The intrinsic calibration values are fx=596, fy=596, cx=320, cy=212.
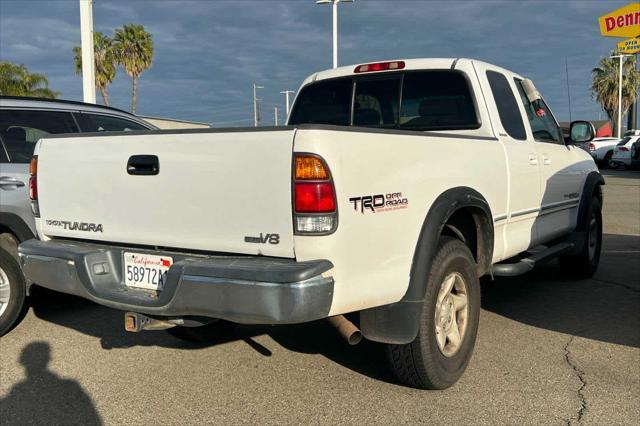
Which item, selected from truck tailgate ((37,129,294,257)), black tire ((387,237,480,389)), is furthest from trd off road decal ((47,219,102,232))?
black tire ((387,237,480,389))

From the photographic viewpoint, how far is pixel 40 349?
4500mm

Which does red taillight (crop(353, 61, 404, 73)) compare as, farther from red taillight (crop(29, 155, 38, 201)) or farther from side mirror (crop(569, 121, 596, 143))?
red taillight (crop(29, 155, 38, 201))

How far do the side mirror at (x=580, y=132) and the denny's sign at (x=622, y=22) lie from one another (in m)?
35.1

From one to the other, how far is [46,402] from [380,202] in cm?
234

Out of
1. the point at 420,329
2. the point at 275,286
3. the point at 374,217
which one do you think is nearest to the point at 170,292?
the point at 275,286

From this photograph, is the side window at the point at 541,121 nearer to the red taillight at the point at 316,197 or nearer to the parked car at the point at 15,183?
the red taillight at the point at 316,197

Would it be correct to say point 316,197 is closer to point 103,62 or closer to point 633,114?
point 103,62

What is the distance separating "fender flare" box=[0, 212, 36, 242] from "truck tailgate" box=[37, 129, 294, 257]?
119cm

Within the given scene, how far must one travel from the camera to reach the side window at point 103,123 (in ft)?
18.2

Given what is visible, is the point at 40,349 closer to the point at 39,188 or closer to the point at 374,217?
the point at 39,188

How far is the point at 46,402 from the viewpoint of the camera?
3.54 metres

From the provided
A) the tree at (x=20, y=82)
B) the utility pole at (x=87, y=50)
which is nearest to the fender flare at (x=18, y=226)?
the utility pole at (x=87, y=50)

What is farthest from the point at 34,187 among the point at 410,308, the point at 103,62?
the point at 103,62

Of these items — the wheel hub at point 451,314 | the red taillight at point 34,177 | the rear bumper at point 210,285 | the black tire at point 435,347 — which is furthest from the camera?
the red taillight at point 34,177
